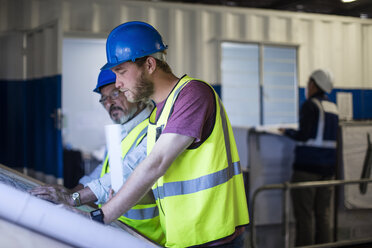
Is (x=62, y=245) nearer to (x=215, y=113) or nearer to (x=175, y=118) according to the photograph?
(x=175, y=118)

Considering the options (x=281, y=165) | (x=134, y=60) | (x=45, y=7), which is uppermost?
(x=45, y=7)

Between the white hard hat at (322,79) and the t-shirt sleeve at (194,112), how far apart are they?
3566 millimetres

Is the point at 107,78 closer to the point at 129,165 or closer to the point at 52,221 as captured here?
the point at 129,165

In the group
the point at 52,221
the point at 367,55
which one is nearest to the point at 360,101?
the point at 367,55

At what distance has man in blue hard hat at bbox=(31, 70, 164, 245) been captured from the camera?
187 cm

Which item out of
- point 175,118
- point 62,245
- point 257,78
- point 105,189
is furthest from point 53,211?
point 257,78

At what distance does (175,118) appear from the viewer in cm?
151

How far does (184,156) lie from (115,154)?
49cm

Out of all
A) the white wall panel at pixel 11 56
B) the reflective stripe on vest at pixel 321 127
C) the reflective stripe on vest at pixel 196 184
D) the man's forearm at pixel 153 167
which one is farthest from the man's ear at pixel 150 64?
the white wall panel at pixel 11 56

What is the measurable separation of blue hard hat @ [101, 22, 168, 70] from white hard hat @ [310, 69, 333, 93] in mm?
3609

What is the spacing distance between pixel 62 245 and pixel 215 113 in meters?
0.79

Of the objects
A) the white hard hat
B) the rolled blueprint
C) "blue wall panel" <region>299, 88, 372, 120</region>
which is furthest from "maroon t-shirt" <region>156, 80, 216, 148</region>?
"blue wall panel" <region>299, 88, 372, 120</region>

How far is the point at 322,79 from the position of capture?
4969 mm

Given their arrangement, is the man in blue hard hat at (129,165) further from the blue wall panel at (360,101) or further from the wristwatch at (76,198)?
the blue wall panel at (360,101)
